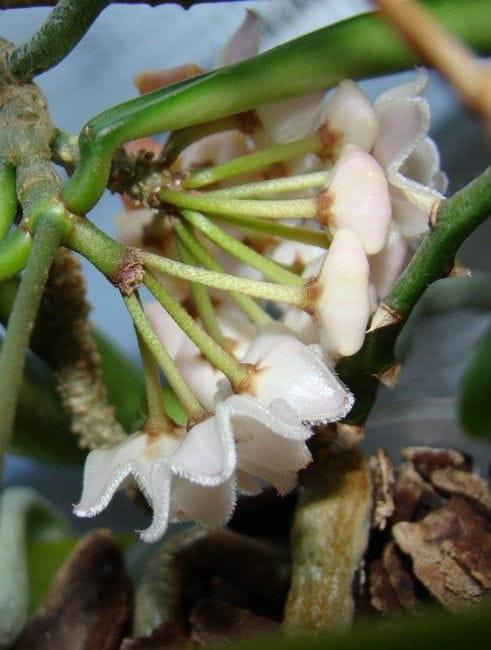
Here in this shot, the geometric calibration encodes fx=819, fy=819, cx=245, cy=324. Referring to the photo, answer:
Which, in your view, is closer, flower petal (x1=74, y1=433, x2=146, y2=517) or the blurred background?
flower petal (x1=74, y1=433, x2=146, y2=517)

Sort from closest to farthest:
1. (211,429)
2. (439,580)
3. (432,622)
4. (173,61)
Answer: (432,622)
(211,429)
(439,580)
(173,61)

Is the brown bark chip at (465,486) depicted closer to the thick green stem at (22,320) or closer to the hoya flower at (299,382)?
the hoya flower at (299,382)

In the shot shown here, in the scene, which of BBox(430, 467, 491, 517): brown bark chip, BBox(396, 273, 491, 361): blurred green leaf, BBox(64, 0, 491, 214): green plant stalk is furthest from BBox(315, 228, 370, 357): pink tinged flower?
BBox(396, 273, 491, 361): blurred green leaf

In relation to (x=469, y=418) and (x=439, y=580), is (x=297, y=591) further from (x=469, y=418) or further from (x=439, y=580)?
(x=469, y=418)

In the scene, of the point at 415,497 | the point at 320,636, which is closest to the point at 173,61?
the point at 415,497

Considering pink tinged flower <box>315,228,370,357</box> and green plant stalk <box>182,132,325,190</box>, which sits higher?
green plant stalk <box>182,132,325,190</box>

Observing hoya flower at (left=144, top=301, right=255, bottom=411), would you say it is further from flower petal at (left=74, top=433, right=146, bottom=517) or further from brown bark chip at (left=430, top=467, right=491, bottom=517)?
brown bark chip at (left=430, top=467, right=491, bottom=517)
